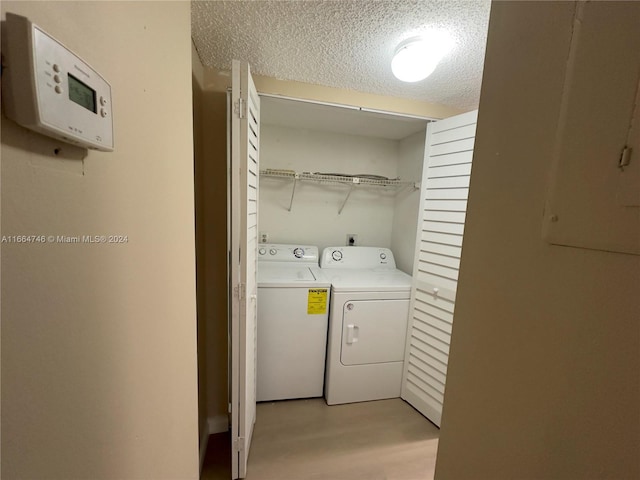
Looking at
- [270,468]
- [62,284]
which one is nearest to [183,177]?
[62,284]

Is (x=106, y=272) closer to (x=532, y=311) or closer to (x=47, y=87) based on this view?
(x=47, y=87)

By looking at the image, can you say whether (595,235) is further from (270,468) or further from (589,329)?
(270,468)

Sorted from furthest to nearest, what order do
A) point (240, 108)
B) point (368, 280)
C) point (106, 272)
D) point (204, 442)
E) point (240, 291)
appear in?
point (368, 280), point (204, 442), point (240, 291), point (240, 108), point (106, 272)

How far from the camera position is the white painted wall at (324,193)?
2.45 metres

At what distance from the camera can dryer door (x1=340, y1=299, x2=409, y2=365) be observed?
199cm

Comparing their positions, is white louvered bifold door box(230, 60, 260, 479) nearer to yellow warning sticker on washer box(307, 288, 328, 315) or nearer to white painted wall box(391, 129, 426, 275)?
yellow warning sticker on washer box(307, 288, 328, 315)

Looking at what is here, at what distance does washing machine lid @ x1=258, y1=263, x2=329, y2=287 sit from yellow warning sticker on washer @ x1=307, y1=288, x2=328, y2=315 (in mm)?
48

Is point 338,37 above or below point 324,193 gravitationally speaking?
above

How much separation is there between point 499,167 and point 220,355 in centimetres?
193

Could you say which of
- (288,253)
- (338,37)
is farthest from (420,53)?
(288,253)

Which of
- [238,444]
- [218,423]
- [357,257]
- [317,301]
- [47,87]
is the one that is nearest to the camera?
[47,87]

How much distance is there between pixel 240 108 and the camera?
119cm

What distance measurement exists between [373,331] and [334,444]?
0.82 metres

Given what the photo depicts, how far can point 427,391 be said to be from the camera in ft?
6.42
